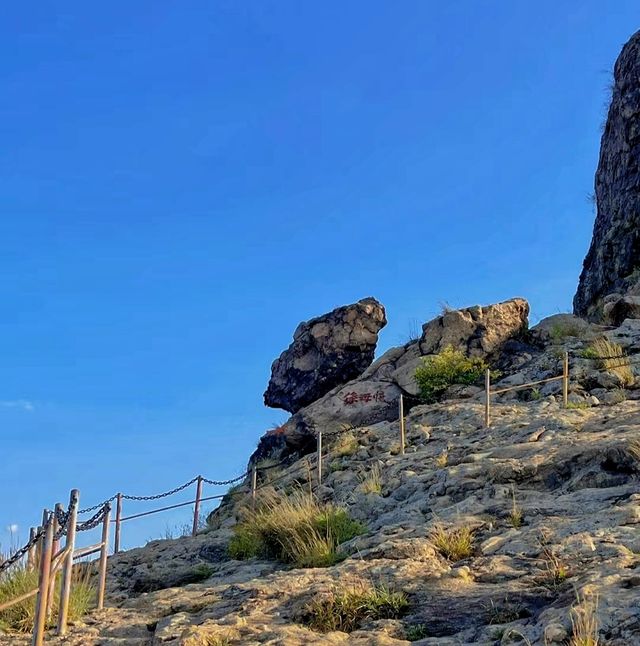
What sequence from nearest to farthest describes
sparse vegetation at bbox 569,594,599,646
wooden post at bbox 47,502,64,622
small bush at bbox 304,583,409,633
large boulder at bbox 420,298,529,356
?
sparse vegetation at bbox 569,594,599,646
small bush at bbox 304,583,409,633
wooden post at bbox 47,502,64,622
large boulder at bbox 420,298,529,356

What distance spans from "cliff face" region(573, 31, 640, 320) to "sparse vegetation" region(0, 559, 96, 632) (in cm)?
2068

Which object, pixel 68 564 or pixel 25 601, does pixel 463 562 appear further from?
pixel 25 601

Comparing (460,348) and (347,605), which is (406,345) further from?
(347,605)

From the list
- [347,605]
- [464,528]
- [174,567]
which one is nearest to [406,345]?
[174,567]

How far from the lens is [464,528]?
8.33 meters

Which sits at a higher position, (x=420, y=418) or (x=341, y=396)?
(x=341, y=396)

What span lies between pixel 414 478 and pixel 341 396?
9.08 metres

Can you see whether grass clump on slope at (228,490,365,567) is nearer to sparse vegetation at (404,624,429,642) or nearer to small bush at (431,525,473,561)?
small bush at (431,525,473,561)

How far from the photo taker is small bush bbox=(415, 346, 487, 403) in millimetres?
19734

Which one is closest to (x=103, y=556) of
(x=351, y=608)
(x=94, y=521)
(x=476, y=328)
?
(x=94, y=521)

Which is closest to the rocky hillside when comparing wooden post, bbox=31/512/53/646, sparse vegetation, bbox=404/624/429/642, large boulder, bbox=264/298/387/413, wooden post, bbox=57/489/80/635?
sparse vegetation, bbox=404/624/429/642

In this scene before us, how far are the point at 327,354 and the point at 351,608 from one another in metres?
18.4

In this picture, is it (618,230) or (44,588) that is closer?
(44,588)

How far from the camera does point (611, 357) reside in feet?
56.4
